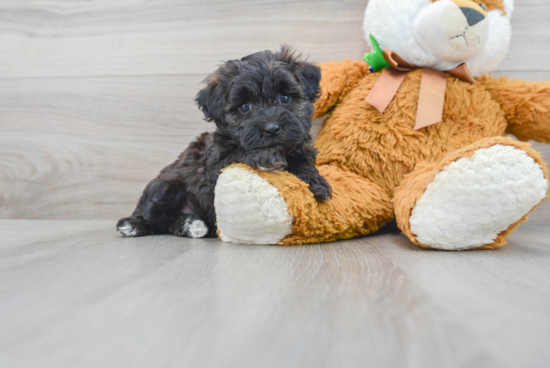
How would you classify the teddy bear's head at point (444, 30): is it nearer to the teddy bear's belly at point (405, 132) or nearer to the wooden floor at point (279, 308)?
the teddy bear's belly at point (405, 132)

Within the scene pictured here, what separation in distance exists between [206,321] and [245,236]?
554mm

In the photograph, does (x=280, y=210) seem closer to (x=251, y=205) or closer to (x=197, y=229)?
(x=251, y=205)

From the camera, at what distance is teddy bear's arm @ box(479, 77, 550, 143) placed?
53.9 inches

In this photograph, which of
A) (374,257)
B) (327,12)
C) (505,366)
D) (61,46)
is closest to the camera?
(505,366)

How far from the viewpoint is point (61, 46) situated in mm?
1892

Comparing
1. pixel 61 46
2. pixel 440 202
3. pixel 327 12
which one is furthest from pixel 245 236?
pixel 61 46

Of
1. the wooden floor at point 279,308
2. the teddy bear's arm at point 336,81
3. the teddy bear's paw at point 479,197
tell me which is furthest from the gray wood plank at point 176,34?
the wooden floor at point 279,308

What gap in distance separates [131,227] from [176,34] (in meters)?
0.93

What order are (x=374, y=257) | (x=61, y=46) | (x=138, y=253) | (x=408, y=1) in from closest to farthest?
(x=374, y=257) < (x=138, y=253) < (x=408, y=1) < (x=61, y=46)

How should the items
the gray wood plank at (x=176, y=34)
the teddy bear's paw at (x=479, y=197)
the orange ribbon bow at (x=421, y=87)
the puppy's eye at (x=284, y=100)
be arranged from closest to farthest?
the teddy bear's paw at (x=479, y=197) < the puppy's eye at (x=284, y=100) < the orange ribbon bow at (x=421, y=87) < the gray wood plank at (x=176, y=34)

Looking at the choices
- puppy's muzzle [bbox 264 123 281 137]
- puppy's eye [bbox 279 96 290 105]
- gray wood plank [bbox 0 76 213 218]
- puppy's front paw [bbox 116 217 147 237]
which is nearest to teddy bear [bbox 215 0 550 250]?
puppy's muzzle [bbox 264 123 281 137]

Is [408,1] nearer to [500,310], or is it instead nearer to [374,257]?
[374,257]

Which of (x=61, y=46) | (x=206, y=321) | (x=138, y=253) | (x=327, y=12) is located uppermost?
(x=327, y=12)

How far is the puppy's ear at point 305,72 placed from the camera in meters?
Result: 1.23
